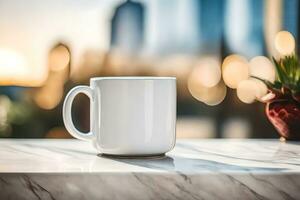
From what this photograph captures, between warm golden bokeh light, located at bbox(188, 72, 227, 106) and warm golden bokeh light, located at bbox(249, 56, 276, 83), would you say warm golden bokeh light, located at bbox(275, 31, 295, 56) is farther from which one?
warm golden bokeh light, located at bbox(188, 72, 227, 106)

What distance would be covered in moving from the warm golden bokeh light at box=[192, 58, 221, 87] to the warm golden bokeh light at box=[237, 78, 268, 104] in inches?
2.2

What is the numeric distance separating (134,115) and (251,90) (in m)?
0.48

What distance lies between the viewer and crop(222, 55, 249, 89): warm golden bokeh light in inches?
43.2

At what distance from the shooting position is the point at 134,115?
0.70 m

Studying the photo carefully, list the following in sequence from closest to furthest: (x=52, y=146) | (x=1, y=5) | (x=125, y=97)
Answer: (x=125, y=97) < (x=52, y=146) < (x=1, y=5)

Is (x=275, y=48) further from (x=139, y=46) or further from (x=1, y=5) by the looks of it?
(x=1, y=5)

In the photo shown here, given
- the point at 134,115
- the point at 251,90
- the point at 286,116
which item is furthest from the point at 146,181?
the point at 251,90

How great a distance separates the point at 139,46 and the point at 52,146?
0.99 ft

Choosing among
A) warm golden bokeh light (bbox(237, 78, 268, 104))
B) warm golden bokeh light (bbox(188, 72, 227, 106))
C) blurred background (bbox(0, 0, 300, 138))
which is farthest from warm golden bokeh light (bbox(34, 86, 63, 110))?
warm golden bokeh light (bbox(237, 78, 268, 104))

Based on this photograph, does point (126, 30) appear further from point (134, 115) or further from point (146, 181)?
point (146, 181)

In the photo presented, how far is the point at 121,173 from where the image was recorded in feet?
1.89

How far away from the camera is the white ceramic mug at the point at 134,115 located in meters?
0.70

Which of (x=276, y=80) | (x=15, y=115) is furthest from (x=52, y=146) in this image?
(x=276, y=80)

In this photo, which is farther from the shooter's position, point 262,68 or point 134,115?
point 262,68
